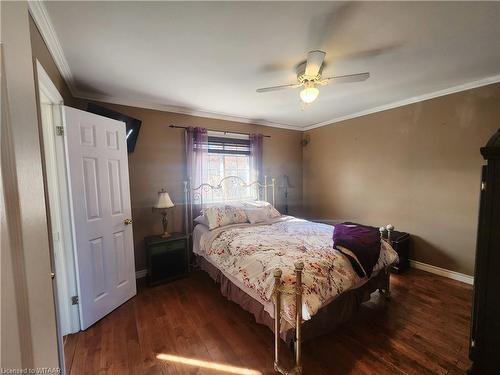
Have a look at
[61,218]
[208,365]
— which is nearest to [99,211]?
[61,218]

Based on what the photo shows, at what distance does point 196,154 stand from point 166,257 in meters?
1.56

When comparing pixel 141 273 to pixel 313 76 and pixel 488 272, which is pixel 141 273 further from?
pixel 488 272

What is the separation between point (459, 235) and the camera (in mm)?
2711

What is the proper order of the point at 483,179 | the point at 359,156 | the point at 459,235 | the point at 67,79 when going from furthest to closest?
the point at 359,156 → the point at 459,235 → the point at 67,79 → the point at 483,179

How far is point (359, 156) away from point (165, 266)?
354 cm

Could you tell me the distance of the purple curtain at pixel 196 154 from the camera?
3.28 metres

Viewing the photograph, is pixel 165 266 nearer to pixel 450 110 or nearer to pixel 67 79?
pixel 67 79

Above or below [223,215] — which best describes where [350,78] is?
above

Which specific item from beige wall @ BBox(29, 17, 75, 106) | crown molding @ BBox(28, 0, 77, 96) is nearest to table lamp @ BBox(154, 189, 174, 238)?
beige wall @ BBox(29, 17, 75, 106)

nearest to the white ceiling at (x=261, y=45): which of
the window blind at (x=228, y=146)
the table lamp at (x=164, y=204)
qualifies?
the window blind at (x=228, y=146)

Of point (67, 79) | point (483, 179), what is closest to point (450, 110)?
point (483, 179)

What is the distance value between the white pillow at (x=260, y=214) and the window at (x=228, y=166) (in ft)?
2.29

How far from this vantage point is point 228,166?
3.79 meters

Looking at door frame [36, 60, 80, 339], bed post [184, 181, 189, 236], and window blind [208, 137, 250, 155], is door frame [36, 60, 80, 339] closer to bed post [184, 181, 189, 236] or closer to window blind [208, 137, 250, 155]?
bed post [184, 181, 189, 236]
